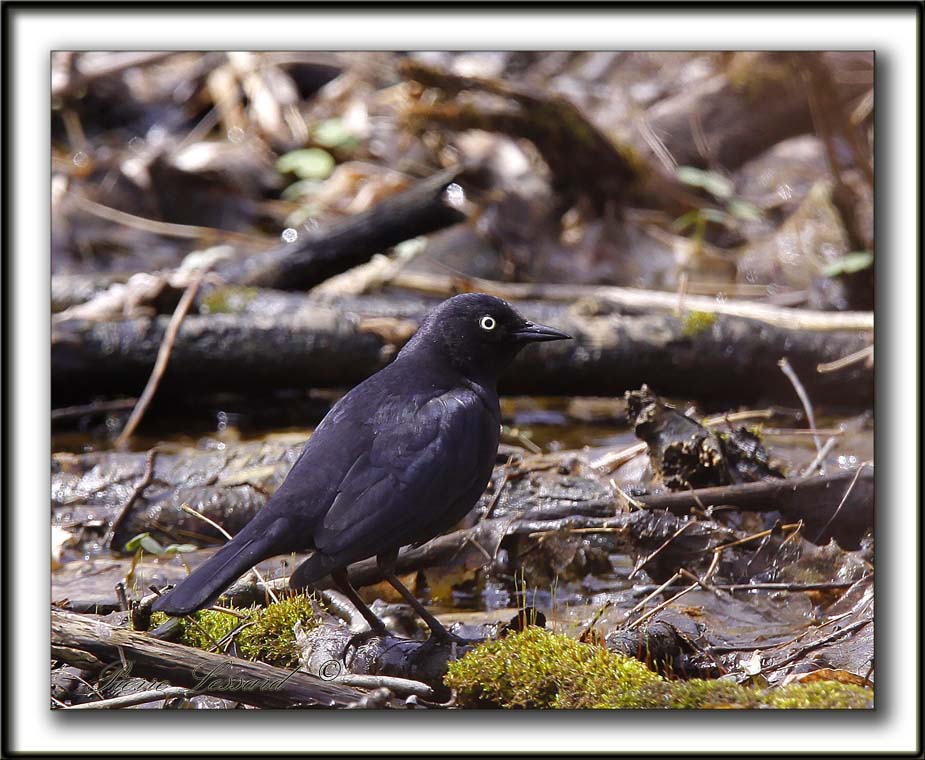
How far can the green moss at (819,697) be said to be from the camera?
303cm

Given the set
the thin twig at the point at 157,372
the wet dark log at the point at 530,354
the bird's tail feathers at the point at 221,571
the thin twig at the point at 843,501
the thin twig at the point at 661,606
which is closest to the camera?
the bird's tail feathers at the point at 221,571

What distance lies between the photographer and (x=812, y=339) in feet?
18.5

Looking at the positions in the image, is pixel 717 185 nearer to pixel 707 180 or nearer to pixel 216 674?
pixel 707 180

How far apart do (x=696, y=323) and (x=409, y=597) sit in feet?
8.97

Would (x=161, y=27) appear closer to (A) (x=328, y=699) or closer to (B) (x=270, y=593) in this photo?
(B) (x=270, y=593)

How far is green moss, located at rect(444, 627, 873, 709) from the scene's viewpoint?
303 cm

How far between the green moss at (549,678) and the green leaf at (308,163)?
5519 mm

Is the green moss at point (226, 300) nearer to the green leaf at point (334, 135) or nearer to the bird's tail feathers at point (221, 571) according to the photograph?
the green leaf at point (334, 135)

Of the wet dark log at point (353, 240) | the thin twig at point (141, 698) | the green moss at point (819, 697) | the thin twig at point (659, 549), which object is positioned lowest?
the green moss at point (819, 697)

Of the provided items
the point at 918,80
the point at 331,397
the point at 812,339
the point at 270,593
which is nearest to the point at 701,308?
the point at 812,339

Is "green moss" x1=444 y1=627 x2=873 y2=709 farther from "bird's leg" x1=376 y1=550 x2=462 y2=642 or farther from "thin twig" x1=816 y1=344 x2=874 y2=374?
"thin twig" x1=816 y1=344 x2=874 y2=374

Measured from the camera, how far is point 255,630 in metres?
3.21

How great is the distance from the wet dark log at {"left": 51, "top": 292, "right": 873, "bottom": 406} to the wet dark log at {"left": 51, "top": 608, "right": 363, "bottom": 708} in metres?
2.64

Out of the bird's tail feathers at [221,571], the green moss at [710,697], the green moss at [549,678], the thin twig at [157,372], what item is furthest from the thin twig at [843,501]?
the thin twig at [157,372]
